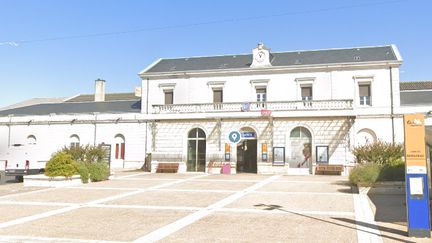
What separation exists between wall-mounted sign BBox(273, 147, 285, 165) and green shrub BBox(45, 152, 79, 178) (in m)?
12.7

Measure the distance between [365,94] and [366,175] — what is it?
15239 mm

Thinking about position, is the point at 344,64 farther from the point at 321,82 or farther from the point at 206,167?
the point at 206,167

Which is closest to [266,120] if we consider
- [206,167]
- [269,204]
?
[206,167]

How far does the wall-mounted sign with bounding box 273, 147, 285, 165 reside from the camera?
81.8 feet

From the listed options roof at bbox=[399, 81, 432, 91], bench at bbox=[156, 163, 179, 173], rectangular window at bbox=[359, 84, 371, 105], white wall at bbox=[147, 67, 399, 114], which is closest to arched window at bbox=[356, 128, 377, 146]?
white wall at bbox=[147, 67, 399, 114]

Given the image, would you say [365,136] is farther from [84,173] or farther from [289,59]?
[84,173]

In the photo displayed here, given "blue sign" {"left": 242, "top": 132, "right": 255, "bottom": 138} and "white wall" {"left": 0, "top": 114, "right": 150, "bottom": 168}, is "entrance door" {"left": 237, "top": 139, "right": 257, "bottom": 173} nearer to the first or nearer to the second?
"blue sign" {"left": 242, "top": 132, "right": 255, "bottom": 138}

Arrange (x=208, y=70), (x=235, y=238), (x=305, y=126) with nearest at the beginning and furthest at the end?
(x=235, y=238)
(x=305, y=126)
(x=208, y=70)

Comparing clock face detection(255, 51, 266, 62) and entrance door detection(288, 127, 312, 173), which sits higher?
clock face detection(255, 51, 266, 62)

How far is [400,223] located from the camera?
8359mm

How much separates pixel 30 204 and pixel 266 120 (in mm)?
16831

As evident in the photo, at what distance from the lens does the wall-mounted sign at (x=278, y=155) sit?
982 inches

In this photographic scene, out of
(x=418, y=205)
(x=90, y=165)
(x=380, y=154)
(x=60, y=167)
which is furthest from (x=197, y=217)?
(x=380, y=154)

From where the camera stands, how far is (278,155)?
25031 mm
